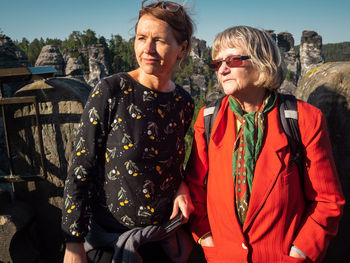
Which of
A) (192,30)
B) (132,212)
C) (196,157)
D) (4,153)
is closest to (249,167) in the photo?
(196,157)

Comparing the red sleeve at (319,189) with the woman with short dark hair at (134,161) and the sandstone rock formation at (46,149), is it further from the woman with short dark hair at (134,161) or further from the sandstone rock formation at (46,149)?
the sandstone rock formation at (46,149)

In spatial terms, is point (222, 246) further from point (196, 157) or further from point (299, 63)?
point (299, 63)

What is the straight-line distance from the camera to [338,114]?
2055 mm

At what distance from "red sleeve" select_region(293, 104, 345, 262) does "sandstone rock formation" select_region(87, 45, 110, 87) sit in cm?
6221

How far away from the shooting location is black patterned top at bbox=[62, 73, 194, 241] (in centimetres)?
151

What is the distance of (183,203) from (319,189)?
0.77m

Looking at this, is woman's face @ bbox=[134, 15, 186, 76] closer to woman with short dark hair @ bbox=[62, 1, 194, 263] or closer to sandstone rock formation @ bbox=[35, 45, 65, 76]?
woman with short dark hair @ bbox=[62, 1, 194, 263]

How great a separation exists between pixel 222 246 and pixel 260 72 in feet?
3.45

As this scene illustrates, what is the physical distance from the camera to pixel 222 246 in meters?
1.71

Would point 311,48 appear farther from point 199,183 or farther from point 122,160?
point 122,160

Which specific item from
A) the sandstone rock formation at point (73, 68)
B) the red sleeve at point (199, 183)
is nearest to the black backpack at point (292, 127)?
the red sleeve at point (199, 183)

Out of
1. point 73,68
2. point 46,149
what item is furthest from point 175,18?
point 73,68

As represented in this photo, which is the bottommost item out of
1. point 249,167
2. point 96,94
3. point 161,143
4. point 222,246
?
point 222,246

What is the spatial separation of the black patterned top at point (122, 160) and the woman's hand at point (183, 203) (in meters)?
0.04
